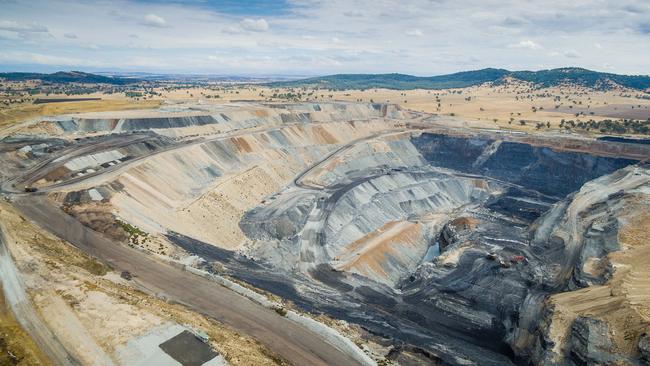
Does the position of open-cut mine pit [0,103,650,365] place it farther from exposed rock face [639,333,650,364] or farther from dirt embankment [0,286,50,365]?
dirt embankment [0,286,50,365]

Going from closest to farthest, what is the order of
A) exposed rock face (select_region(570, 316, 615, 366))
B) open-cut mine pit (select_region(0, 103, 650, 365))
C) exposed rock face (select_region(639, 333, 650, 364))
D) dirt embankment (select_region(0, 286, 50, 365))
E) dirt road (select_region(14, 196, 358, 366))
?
1. dirt embankment (select_region(0, 286, 50, 365))
2. exposed rock face (select_region(639, 333, 650, 364))
3. exposed rock face (select_region(570, 316, 615, 366))
4. dirt road (select_region(14, 196, 358, 366))
5. open-cut mine pit (select_region(0, 103, 650, 365))

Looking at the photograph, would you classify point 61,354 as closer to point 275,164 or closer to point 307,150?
point 275,164

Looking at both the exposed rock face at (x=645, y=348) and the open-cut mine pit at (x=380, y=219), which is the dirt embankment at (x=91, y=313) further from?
the exposed rock face at (x=645, y=348)

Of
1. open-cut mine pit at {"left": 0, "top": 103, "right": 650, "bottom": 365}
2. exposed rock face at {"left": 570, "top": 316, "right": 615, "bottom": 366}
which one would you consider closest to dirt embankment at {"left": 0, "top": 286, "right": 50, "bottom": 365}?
open-cut mine pit at {"left": 0, "top": 103, "right": 650, "bottom": 365}

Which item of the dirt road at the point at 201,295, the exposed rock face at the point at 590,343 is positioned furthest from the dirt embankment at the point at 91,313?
the exposed rock face at the point at 590,343

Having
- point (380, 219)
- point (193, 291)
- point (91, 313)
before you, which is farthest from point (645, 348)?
point (380, 219)

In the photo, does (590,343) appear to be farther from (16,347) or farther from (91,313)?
(16,347)

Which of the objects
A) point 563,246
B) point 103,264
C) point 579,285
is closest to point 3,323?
point 103,264
